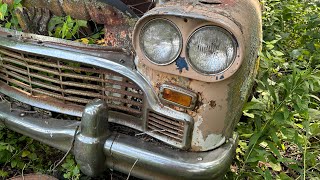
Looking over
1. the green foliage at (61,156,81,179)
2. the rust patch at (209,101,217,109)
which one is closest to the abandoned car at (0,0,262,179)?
the rust patch at (209,101,217,109)

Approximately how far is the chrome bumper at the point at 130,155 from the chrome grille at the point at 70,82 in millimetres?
134

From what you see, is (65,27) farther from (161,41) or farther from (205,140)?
(205,140)

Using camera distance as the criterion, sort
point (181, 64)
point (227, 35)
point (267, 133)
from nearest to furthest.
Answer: point (227, 35) < point (181, 64) < point (267, 133)

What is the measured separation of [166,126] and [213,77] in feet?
1.20

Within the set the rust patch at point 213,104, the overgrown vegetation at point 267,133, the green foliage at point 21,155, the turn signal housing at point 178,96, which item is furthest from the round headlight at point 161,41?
the green foliage at point 21,155

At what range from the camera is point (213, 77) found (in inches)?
65.4

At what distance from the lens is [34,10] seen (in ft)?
7.48

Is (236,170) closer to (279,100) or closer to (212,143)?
(279,100)

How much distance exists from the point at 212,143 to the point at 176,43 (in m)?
0.53

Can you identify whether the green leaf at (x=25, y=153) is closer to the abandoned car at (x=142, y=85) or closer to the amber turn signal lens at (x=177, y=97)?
the abandoned car at (x=142, y=85)

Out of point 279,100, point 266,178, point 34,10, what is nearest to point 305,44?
point 279,100

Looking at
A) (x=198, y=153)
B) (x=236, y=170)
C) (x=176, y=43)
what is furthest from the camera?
(x=236, y=170)

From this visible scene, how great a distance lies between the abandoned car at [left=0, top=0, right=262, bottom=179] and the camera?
166cm

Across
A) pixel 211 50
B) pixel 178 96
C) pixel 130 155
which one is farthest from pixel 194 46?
pixel 130 155
